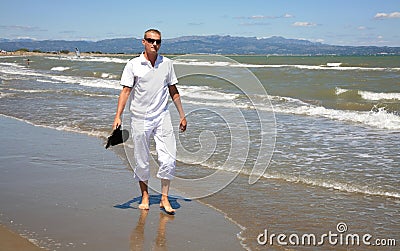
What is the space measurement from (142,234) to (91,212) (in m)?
0.92

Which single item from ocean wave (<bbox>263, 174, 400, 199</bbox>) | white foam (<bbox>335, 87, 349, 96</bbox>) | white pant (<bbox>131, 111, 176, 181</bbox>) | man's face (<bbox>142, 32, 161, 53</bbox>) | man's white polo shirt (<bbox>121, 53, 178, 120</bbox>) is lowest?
ocean wave (<bbox>263, 174, 400, 199</bbox>)

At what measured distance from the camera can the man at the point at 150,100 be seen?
5.10m

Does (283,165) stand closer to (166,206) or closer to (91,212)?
(166,206)

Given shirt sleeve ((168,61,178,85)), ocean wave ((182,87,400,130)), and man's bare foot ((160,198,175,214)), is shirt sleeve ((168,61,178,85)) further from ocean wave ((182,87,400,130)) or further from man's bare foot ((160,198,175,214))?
ocean wave ((182,87,400,130))

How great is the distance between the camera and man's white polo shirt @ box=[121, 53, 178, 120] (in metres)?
5.11

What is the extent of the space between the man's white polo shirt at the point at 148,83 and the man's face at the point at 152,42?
12cm

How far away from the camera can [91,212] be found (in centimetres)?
537

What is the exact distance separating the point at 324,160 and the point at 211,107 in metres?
9.29

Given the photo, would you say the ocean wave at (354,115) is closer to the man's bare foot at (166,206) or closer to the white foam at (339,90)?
the white foam at (339,90)

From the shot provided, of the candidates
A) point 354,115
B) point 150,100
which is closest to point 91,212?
point 150,100

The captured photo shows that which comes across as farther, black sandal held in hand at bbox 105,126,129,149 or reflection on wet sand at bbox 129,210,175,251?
black sandal held in hand at bbox 105,126,129,149

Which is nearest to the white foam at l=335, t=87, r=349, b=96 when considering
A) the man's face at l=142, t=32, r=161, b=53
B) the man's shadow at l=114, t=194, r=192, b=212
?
the man's shadow at l=114, t=194, r=192, b=212

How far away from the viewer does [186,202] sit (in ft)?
19.5

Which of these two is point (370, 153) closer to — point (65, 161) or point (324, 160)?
point (324, 160)
